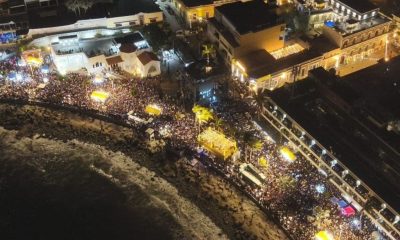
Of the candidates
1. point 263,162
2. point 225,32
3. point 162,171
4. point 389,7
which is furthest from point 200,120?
point 389,7

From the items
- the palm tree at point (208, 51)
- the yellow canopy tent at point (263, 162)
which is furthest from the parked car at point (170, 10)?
the yellow canopy tent at point (263, 162)

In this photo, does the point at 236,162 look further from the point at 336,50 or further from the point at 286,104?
the point at 336,50

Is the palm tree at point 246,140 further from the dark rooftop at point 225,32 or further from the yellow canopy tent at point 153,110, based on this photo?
the dark rooftop at point 225,32

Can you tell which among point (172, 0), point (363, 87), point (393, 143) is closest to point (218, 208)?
point (393, 143)

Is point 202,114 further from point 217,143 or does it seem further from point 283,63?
point 283,63

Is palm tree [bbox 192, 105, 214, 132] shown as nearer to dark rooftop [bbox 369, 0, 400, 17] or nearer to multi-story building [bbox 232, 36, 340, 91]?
multi-story building [bbox 232, 36, 340, 91]

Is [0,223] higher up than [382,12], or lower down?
lower down
